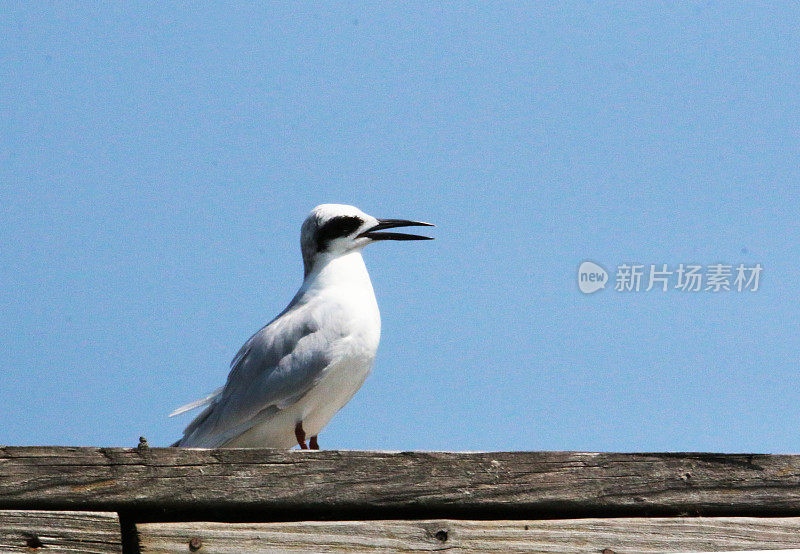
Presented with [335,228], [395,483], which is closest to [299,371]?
[335,228]

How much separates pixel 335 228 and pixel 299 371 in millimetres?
1098

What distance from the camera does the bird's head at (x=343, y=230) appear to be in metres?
5.95

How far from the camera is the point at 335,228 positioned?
19.6 ft

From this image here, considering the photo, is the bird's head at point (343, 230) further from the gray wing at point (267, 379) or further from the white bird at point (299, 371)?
the gray wing at point (267, 379)

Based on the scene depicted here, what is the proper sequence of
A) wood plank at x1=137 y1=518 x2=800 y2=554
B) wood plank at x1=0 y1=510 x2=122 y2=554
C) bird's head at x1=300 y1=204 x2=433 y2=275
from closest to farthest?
wood plank at x1=0 y1=510 x2=122 y2=554 < wood plank at x1=137 y1=518 x2=800 y2=554 < bird's head at x1=300 y1=204 x2=433 y2=275

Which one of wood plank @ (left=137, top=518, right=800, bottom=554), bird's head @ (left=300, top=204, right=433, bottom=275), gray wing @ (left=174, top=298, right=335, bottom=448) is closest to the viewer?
wood plank @ (left=137, top=518, right=800, bottom=554)

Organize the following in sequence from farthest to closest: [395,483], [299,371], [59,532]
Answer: [299,371] < [395,483] < [59,532]

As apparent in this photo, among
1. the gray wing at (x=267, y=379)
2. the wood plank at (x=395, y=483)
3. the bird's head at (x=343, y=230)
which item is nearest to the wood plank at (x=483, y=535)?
the wood plank at (x=395, y=483)

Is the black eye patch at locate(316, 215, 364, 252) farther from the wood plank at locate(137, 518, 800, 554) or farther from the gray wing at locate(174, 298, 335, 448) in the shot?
the wood plank at locate(137, 518, 800, 554)

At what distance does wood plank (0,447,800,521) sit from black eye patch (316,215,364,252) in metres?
3.07

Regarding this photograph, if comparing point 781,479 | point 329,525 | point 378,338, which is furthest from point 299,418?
point 781,479

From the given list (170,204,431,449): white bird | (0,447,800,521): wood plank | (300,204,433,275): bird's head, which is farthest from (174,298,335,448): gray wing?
(0,447,800,521): wood plank

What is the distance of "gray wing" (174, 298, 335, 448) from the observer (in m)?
5.18

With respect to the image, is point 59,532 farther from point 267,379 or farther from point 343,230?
point 343,230
